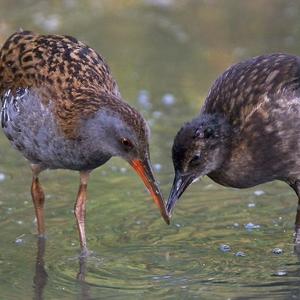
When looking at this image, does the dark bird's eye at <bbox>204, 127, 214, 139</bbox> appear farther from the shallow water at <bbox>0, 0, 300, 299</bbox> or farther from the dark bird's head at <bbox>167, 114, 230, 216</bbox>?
the shallow water at <bbox>0, 0, 300, 299</bbox>

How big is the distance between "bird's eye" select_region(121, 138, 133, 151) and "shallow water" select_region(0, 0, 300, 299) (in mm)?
971

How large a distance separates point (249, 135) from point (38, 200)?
2.09 metres

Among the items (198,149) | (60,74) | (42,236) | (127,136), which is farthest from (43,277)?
(60,74)

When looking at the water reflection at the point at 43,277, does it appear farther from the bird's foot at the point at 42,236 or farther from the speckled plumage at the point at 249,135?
the speckled plumage at the point at 249,135

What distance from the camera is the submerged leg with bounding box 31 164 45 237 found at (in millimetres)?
9469

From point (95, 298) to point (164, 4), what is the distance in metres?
10.8

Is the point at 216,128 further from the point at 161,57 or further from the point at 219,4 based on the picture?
the point at 219,4

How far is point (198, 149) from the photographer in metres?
8.52

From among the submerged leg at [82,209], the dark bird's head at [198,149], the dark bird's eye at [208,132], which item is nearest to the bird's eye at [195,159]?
the dark bird's head at [198,149]

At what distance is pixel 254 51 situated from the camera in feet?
51.1

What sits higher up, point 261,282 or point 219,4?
point 219,4

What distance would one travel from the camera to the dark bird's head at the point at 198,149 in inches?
332

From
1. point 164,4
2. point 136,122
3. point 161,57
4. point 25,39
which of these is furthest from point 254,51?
point 136,122

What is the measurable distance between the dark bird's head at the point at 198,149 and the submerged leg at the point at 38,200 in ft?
4.46
